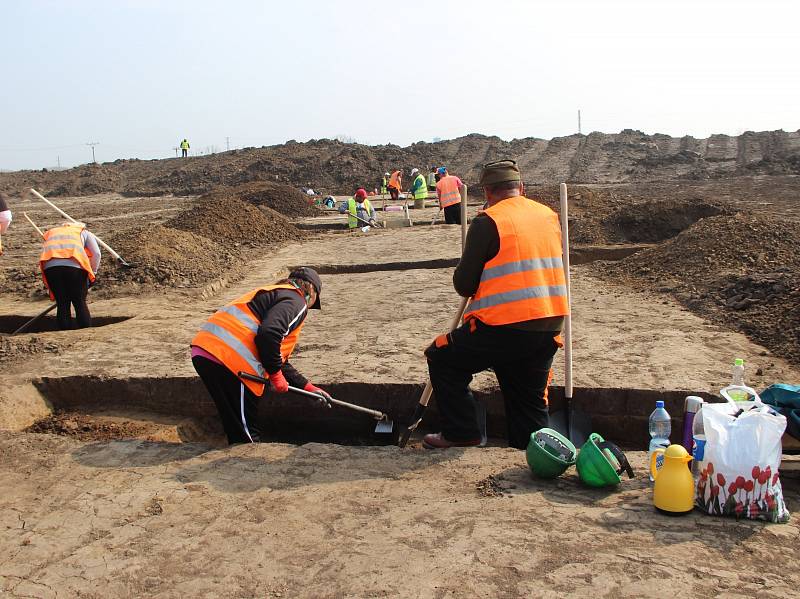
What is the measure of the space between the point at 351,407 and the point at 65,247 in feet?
14.1

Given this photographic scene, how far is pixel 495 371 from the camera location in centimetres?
390

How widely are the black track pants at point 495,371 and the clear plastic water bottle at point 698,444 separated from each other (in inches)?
34.5

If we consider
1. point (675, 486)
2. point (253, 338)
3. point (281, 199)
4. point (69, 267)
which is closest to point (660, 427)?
point (675, 486)

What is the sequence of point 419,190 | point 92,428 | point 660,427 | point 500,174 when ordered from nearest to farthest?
point 660,427 < point 500,174 < point 92,428 < point 419,190

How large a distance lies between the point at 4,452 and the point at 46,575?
1.58 m

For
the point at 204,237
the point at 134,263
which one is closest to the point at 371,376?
the point at 134,263

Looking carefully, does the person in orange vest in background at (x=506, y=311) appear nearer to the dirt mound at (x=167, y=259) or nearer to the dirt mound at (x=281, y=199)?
the dirt mound at (x=167, y=259)

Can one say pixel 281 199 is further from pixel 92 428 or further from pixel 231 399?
pixel 231 399

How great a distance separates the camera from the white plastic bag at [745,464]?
276cm

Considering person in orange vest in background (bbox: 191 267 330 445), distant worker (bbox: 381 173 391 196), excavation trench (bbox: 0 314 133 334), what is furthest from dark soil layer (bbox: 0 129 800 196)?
person in orange vest in background (bbox: 191 267 330 445)

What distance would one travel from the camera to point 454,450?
3.86 meters

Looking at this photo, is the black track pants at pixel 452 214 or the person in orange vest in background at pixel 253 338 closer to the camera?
the person in orange vest in background at pixel 253 338

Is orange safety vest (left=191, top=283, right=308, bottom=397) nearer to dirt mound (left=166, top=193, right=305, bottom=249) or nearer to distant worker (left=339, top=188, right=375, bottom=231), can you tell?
dirt mound (left=166, top=193, right=305, bottom=249)

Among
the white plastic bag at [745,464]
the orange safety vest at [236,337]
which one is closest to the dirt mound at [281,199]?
the orange safety vest at [236,337]
